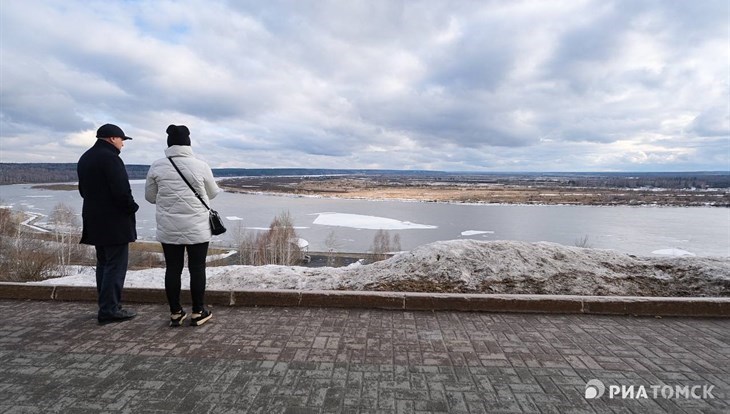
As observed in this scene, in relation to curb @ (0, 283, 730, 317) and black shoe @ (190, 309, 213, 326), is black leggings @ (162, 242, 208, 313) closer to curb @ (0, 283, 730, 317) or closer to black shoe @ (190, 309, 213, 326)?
black shoe @ (190, 309, 213, 326)

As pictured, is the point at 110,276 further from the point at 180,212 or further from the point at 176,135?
the point at 176,135

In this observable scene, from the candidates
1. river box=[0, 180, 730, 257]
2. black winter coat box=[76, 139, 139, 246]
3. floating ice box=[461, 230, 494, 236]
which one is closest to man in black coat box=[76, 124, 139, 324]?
black winter coat box=[76, 139, 139, 246]

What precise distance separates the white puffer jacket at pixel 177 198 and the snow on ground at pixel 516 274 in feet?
3.96

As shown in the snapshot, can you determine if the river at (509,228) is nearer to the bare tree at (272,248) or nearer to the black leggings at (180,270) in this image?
the bare tree at (272,248)

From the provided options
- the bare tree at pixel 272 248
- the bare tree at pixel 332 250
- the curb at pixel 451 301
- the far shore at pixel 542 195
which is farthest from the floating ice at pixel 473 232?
the far shore at pixel 542 195

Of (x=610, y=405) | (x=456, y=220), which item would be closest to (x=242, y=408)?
(x=610, y=405)

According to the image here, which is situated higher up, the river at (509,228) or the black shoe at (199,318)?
the black shoe at (199,318)

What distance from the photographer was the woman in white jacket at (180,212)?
3.53 m

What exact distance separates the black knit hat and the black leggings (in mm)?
868

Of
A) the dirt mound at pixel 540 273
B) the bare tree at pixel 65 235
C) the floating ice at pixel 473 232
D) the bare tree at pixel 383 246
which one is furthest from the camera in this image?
the floating ice at pixel 473 232

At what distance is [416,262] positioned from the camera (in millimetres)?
5230

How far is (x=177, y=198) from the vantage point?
3.53m

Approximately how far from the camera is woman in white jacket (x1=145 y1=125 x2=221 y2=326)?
3.53m

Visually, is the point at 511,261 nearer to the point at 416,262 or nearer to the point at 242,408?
the point at 416,262
